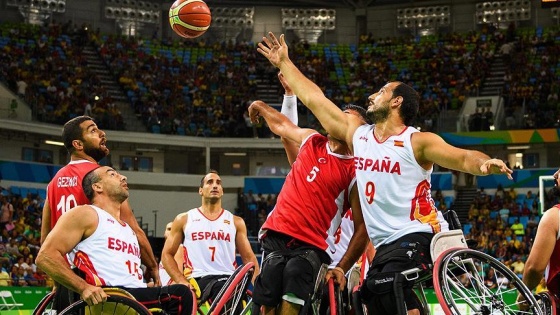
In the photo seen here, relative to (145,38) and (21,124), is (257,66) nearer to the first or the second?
(145,38)

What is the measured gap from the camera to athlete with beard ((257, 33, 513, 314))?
630cm

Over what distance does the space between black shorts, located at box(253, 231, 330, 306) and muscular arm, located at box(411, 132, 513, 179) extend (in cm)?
109

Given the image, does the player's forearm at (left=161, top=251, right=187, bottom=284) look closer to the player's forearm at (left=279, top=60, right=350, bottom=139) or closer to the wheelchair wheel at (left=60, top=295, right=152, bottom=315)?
the wheelchair wheel at (left=60, top=295, right=152, bottom=315)

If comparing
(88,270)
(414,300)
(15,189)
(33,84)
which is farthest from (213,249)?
(33,84)

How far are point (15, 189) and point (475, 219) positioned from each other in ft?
52.1

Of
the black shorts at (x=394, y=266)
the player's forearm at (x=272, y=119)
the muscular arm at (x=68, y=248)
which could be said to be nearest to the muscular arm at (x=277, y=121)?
the player's forearm at (x=272, y=119)

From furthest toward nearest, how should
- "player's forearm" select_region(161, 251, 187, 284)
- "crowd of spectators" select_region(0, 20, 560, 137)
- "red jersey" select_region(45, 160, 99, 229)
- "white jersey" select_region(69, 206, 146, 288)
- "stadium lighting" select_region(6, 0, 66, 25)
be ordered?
"stadium lighting" select_region(6, 0, 66, 25) → "crowd of spectators" select_region(0, 20, 560, 137) → "player's forearm" select_region(161, 251, 187, 284) → "red jersey" select_region(45, 160, 99, 229) → "white jersey" select_region(69, 206, 146, 288)

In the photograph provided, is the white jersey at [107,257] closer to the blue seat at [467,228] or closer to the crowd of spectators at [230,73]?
the blue seat at [467,228]

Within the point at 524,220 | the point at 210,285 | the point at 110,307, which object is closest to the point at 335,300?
the point at 110,307

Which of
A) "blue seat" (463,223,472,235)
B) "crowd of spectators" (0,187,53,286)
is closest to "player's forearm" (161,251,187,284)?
"crowd of spectators" (0,187,53,286)

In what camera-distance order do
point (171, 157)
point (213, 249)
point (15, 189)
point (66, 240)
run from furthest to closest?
point (171, 157) → point (15, 189) → point (213, 249) → point (66, 240)

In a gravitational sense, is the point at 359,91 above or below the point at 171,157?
above

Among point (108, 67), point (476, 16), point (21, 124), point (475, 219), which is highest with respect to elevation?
point (476, 16)

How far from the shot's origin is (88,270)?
7074mm
